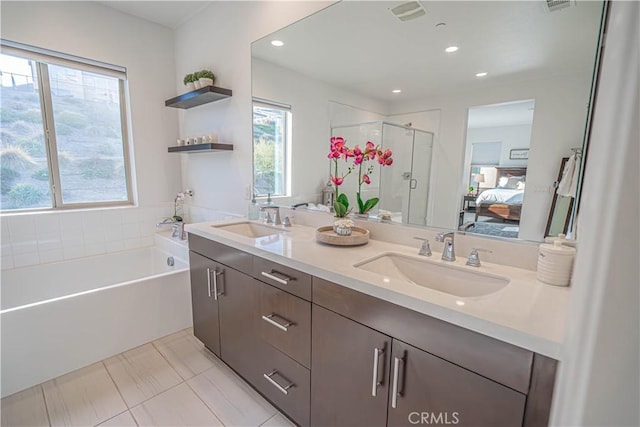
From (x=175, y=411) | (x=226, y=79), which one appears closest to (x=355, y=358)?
(x=175, y=411)

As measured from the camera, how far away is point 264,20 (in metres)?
2.00

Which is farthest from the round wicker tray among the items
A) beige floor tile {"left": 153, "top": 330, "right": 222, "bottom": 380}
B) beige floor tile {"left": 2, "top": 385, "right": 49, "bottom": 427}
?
beige floor tile {"left": 2, "top": 385, "right": 49, "bottom": 427}

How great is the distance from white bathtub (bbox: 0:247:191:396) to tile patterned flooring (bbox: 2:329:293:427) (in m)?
0.11

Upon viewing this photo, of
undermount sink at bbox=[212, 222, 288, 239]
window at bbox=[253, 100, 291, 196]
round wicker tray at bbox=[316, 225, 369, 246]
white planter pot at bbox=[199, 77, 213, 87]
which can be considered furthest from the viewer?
white planter pot at bbox=[199, 77, 213, 87]

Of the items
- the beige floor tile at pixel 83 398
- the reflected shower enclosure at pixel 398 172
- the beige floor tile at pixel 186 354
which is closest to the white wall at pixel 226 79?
the reflected shower enclosure at pixel 398 172

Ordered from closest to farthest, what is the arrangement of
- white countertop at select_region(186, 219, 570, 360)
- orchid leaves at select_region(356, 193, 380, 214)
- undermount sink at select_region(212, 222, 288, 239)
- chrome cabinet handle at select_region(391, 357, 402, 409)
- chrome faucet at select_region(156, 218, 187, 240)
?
white countertop at select_region(186, 219, 570, 360), chrome cabinet handle at select_region(391, 357, 402, 409), orchid leaves at select_region(356, 193, 380, 214), undermount sink at select_region(212, 222, 288, 239), chrome faucet at select_region(156, 218, 187, 240)

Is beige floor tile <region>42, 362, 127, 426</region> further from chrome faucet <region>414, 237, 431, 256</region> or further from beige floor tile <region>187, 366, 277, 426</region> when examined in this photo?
chrome faucet <region>414, 237, 431, 256</region>

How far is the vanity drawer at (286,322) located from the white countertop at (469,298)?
17cm

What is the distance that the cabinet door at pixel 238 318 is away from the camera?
4.93ft

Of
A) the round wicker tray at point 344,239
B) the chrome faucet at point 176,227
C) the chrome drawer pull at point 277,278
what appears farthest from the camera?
the chrome faucet at point 176,227

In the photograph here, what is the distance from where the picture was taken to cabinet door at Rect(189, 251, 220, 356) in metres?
1.79

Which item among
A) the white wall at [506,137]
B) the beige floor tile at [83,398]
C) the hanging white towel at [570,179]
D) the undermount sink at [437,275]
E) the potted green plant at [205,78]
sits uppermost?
the potted green plant at [205,78]

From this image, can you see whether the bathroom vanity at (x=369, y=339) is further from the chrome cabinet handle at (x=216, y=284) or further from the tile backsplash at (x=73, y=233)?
the tile backsplash at (x=73, y=233)

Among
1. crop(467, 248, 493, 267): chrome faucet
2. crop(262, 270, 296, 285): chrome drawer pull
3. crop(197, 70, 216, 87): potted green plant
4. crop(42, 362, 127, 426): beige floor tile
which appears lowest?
crop(42, 362, 127, 426): beige floor tile
